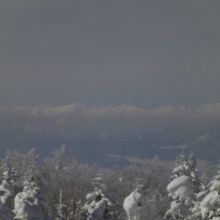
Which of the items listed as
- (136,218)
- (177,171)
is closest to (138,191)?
(136,218)

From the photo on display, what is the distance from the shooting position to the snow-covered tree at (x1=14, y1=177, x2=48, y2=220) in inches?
1513

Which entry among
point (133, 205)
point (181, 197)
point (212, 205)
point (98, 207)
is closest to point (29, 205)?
point (98, 207)

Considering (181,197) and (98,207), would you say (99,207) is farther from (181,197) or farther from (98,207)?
(181,197)

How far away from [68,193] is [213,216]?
50.2 meters

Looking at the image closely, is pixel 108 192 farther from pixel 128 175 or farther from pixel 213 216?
pixel 128 175

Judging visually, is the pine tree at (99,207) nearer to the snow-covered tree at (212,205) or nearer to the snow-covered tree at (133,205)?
the snow-covered tree at (133,205)

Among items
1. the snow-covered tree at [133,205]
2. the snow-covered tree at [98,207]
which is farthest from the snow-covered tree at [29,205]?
the snow-covered tree at [133,205]

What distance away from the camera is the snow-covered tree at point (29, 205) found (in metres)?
38.4

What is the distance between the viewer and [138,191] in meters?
59.3

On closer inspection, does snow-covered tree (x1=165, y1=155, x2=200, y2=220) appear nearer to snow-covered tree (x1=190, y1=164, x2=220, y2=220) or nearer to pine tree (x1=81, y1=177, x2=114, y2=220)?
pine tree (x1=81, y1=177, x2=114, y2=220)

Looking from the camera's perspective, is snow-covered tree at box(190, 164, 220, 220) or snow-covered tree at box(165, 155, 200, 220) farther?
snow-covered tree at box(165, 155, 200, 220)

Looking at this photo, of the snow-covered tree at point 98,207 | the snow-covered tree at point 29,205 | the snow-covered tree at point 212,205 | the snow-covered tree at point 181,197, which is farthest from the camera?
the snow-covered tree at point 98,207

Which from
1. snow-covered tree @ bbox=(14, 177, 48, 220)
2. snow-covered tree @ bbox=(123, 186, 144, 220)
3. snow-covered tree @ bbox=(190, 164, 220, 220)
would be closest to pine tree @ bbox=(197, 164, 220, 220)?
snow-covered tree @ bbox=(190, 164, 220, 220)

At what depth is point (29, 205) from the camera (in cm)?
3900
